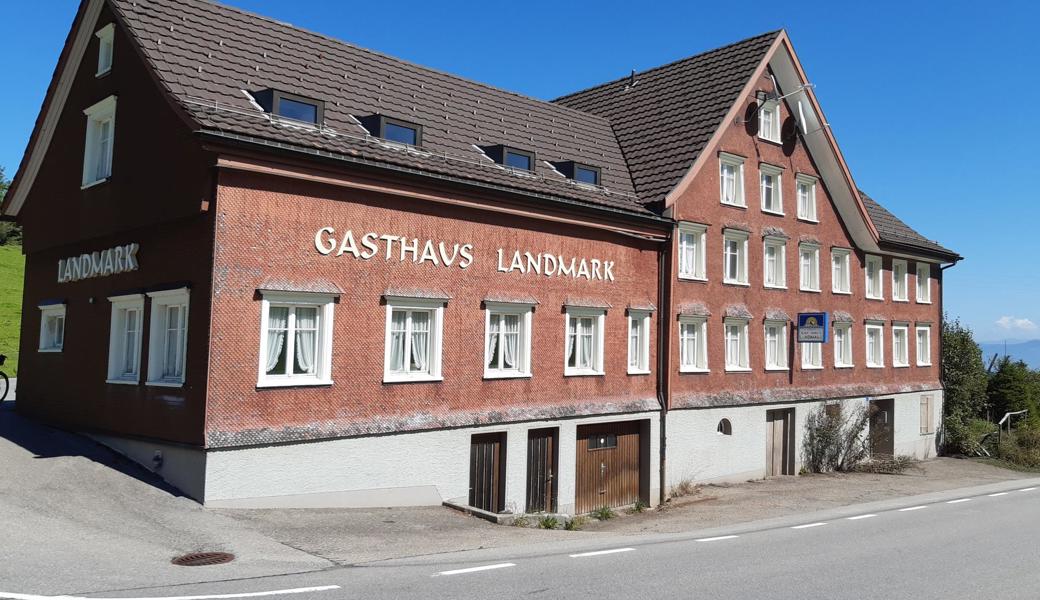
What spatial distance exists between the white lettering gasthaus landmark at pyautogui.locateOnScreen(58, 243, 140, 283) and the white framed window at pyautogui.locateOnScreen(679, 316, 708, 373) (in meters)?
14.0

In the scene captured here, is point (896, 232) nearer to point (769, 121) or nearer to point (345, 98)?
point (769, 121)

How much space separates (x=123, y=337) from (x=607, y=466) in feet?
38.1

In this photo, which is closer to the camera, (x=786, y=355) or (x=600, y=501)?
(x=600, y=501)

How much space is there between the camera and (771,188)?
2744 cm

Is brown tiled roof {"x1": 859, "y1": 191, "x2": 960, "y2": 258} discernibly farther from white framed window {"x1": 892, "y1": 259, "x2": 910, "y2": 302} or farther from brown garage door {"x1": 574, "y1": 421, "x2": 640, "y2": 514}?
brown garage door {"x1": 574, "y1": 421, "x2": 640, "y2": 514}

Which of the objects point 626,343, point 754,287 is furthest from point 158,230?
point 754,287

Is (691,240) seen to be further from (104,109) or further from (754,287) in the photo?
(104,109)

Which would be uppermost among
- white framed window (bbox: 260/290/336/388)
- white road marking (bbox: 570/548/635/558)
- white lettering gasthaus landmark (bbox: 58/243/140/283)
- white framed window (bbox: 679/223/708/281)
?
white framed window (bbox: 679/223/708/281)

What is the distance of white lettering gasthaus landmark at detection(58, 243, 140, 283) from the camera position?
1634 cm

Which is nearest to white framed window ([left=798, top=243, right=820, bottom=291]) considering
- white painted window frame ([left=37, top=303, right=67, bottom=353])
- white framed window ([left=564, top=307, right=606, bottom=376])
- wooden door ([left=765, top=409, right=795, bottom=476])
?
wooden door ([left=765, top=409, right=795, bottom=476])

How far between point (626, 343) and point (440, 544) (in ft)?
34.6

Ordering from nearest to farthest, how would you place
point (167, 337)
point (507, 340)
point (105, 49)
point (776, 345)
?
point (167, 337) → point (105, 49) → point (507, 340) → point (776, 345)

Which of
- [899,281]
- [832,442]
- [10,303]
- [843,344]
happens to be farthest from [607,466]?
[10,303]

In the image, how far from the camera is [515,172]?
20.2 m
